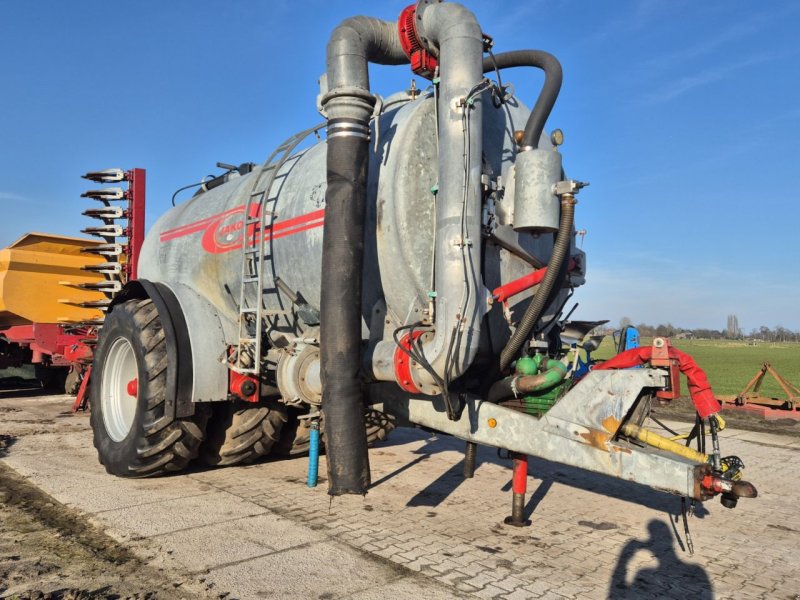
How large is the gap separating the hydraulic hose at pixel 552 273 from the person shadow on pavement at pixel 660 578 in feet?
5.04

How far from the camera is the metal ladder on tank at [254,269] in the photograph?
5398 millimetres

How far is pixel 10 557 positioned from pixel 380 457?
3.95 meters

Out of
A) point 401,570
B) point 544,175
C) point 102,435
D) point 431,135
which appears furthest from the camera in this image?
point 102,435

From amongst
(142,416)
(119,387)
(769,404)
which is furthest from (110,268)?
(769,404)

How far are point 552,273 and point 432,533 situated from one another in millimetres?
2043

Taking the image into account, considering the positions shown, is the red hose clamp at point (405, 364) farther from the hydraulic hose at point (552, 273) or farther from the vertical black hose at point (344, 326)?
the hydraulic hose at point (552, 273)

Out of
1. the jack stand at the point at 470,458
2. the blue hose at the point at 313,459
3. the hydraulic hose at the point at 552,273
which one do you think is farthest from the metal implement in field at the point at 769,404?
the blue hose at the point at 313,459

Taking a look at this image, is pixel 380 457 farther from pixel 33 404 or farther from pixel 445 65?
pixel 33 404

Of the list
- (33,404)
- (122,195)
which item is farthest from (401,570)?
(33,404)

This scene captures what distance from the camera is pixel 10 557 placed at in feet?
12.7

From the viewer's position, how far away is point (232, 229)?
6035mm

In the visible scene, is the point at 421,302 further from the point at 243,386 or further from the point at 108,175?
the point at 108,175

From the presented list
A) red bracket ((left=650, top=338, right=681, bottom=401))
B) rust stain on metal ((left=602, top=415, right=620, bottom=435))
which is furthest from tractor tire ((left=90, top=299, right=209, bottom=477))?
red bracket ((left=650, top=338, right=681, bottom=401))

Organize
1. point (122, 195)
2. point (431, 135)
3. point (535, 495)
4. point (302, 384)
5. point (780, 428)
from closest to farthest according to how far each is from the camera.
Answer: point (431, 135) → point (302, 384) → point (535, 495) → point (122, 195) → point (780, 428)
